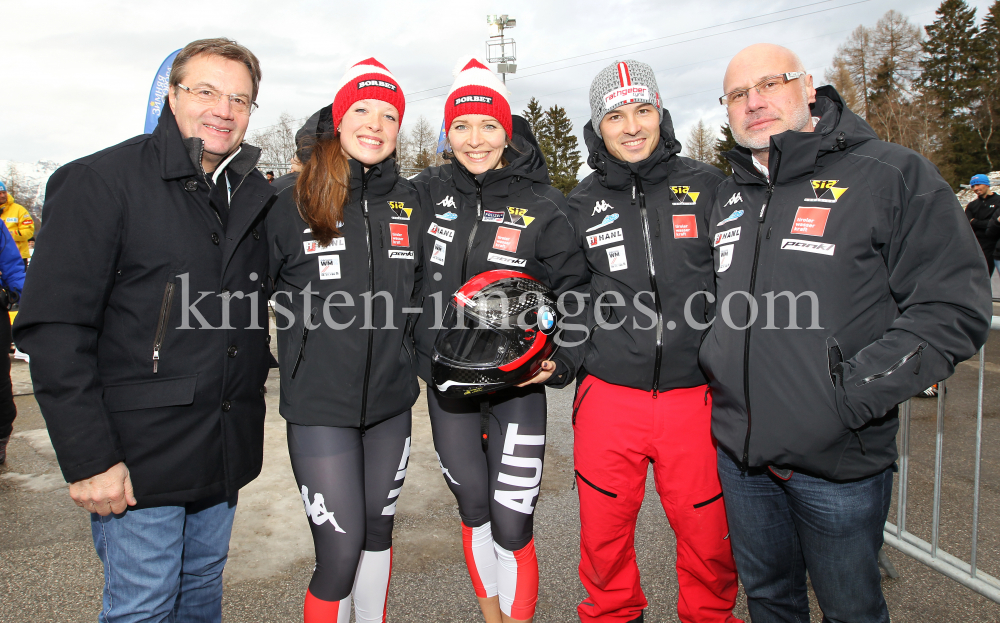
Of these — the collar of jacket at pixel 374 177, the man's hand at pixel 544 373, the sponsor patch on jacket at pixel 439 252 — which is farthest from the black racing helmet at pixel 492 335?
the collar of jacket at pixel 374 177

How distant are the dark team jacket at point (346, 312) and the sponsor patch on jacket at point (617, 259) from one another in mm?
906

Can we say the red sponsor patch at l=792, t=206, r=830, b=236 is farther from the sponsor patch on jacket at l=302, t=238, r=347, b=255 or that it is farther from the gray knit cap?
the sponsor patch on jacket at l=302, t=238, r=347, b=255

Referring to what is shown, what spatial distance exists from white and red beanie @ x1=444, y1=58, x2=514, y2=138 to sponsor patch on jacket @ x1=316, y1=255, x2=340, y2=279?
3.05 ft

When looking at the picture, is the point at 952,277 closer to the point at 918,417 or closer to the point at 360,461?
the point at 360,461

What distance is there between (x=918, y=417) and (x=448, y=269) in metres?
5.25

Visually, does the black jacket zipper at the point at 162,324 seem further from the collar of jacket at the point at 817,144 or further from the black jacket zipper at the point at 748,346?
the collar of jacket at the point at 817,144

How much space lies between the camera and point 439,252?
2.70 meters

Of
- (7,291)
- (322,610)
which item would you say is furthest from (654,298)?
(7,291)

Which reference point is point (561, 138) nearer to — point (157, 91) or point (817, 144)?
point (157, 91)

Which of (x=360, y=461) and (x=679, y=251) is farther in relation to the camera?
(x=679, y=251)

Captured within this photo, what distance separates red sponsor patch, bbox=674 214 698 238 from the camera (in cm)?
259

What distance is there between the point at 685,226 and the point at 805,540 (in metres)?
1.34

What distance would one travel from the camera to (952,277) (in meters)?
1.74

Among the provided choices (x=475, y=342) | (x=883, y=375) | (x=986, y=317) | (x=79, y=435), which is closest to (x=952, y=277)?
(x=986, y=317)
